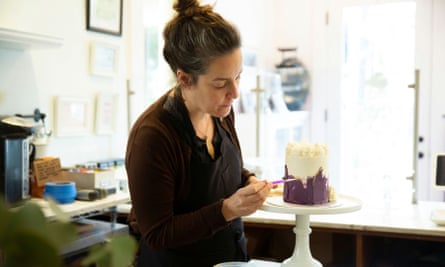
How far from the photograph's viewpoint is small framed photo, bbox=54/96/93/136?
2447 mm

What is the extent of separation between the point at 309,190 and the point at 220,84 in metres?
0.40

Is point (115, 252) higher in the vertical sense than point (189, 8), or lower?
lower

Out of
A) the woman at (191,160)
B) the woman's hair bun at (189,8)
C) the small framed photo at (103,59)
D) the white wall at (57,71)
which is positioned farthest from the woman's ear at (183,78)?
the small framed photo at (103,59)

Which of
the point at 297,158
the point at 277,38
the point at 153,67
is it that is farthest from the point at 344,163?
the point at 297,158

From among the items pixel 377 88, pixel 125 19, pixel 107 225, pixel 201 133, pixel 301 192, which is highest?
pixel 125 19

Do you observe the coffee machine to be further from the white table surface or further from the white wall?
the white table surface

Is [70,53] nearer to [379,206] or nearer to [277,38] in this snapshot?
[379,206]

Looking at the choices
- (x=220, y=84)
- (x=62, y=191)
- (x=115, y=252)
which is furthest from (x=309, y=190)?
(x=62, y=191)

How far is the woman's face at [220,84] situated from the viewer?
1.21 metres

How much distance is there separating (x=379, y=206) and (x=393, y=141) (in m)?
2.15

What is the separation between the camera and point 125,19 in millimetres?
2910

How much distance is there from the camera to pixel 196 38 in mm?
1212

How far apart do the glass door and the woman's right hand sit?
317 cm

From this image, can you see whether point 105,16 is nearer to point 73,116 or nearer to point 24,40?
point 73,116
